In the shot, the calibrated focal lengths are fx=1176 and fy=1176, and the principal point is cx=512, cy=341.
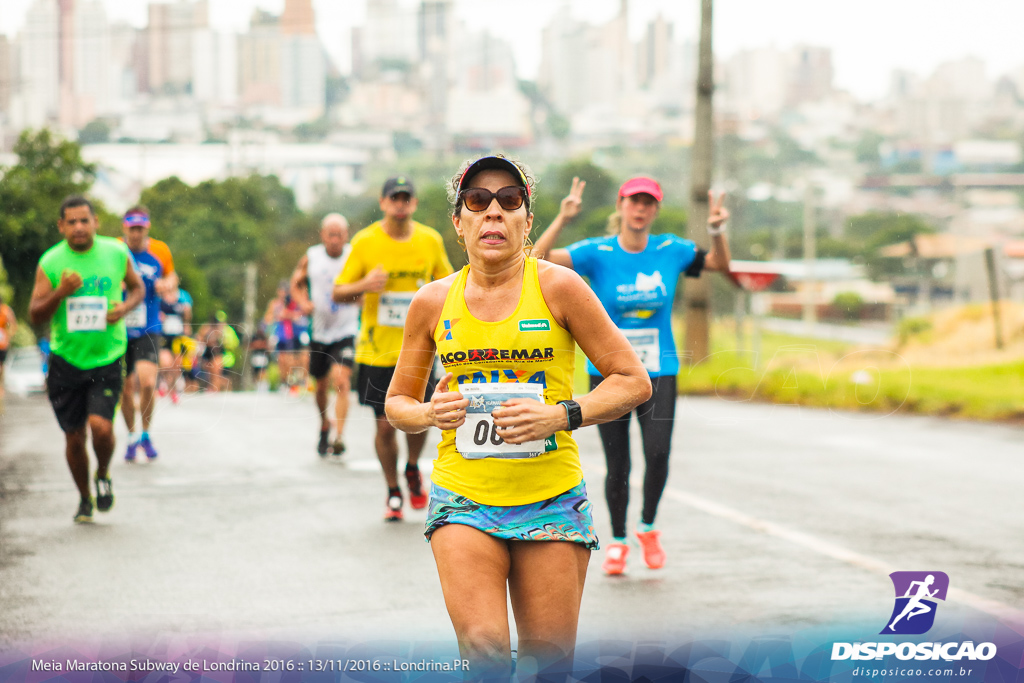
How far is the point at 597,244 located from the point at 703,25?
11.3 metres

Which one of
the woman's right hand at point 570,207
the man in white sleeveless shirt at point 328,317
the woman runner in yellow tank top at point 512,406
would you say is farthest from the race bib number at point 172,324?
the woman runner in yellow tank top at point 512,406

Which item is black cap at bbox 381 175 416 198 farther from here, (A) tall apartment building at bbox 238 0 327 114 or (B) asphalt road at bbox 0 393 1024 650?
(A) tall apartment building at bbox 238 0 327 114

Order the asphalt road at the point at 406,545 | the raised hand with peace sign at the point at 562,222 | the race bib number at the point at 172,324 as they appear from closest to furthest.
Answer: the asphalt road at the point at 406,545 < the raised hand with peace sign at the point at 562,222 < the race bib number at the point at 172,324

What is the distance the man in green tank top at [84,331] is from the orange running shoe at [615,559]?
10.3ft

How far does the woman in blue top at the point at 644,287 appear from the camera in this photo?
5.95m

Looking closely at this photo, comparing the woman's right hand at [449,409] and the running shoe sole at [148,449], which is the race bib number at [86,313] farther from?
the woman's right hand at [449,409]

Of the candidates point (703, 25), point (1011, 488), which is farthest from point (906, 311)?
point (1011, 488)

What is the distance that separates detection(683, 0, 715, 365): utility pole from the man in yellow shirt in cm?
836

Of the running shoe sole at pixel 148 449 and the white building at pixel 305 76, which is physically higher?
the white building at pixel 305 76

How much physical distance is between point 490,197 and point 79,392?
4801 mm

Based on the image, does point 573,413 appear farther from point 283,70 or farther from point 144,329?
point 283,70

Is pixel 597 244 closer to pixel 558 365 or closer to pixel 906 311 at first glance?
pixel 558 365

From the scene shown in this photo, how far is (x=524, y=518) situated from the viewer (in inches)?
129

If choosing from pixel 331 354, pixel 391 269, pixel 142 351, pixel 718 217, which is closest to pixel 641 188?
pixel 718 217
